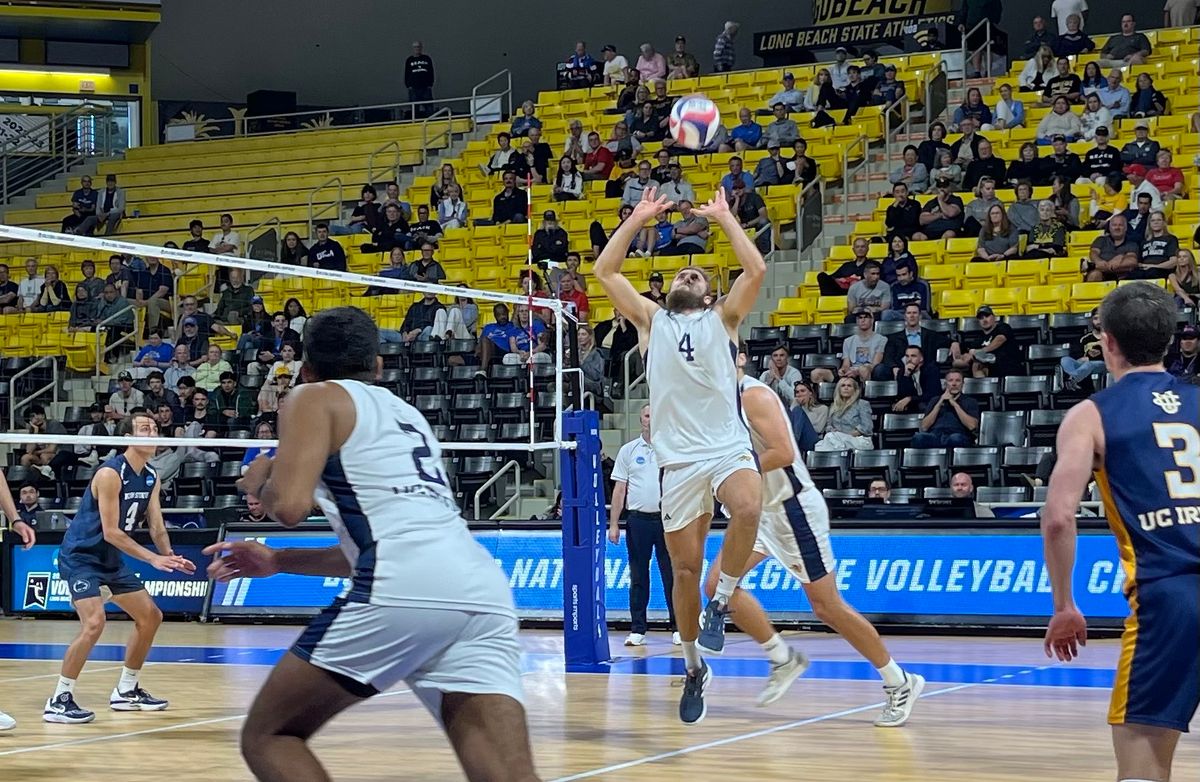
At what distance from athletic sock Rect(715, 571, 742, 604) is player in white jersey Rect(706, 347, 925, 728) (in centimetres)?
34

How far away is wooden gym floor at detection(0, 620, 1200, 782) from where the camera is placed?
266 inches

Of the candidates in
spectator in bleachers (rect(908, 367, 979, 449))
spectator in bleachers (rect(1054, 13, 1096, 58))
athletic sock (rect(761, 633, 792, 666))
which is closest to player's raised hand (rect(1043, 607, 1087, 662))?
athletic sock (rect(761, 633, 792, 666))

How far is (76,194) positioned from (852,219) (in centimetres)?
1166

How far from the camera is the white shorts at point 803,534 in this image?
797 centimetres

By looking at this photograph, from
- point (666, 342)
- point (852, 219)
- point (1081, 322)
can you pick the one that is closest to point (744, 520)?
point (666, 342)

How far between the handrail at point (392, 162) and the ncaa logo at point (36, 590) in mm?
9136

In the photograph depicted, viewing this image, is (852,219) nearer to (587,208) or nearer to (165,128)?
(587,208)

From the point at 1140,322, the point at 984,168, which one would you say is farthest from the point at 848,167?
the point at 1140,322

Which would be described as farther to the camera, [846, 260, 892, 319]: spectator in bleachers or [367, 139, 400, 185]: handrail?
[367, 139, 400, 185]: handrail

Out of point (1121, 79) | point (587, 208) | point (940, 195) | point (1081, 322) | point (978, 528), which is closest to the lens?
point (978, 528)

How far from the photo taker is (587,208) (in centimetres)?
2055

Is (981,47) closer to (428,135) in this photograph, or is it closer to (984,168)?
(984,168)

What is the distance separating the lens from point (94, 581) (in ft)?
30.0

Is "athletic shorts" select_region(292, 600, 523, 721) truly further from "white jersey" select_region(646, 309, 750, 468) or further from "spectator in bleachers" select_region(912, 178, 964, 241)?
"spectator in bleachers" select_region(912, 178, 964, 241)
